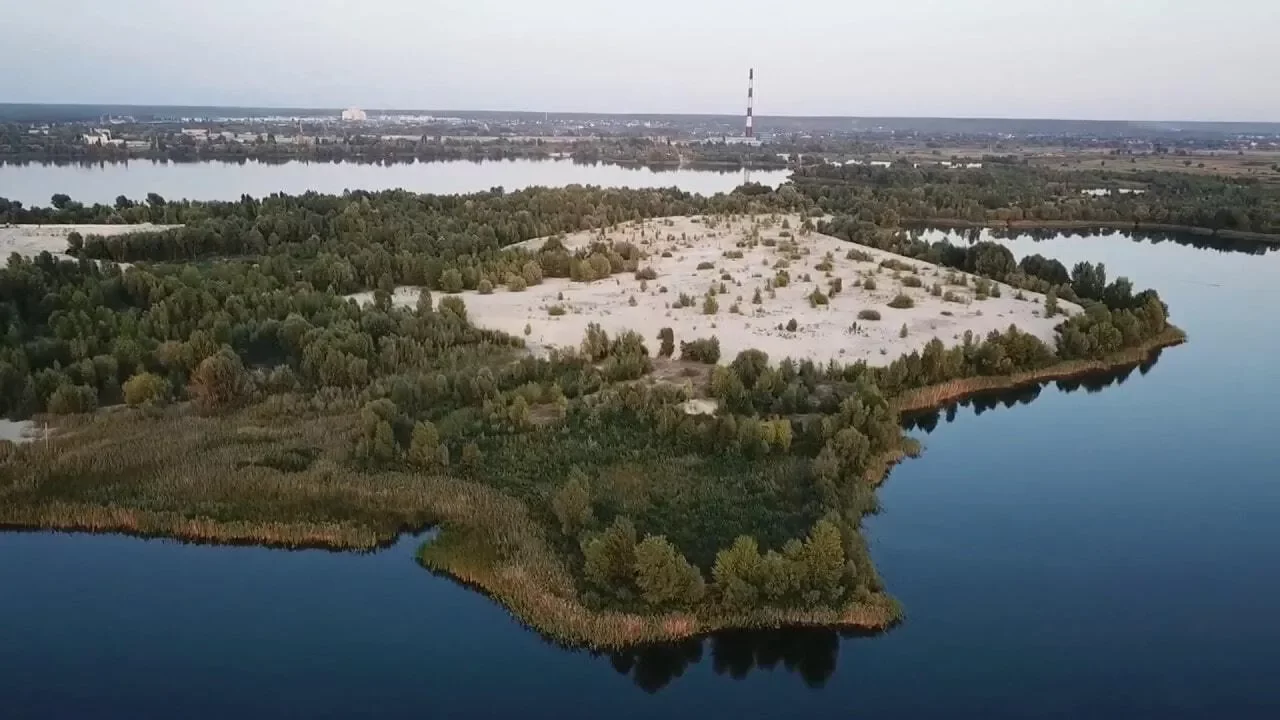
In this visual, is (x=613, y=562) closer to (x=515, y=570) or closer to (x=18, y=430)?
(x=515, y=570)

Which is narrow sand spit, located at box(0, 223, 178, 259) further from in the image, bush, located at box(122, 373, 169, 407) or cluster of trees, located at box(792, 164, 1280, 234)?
cluster of trees, located at box(792, 164, 1280, 234)

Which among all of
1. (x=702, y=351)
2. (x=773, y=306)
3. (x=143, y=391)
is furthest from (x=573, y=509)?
(x=773, y=306)

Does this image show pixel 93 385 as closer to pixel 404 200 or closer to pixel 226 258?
pixel 226 258

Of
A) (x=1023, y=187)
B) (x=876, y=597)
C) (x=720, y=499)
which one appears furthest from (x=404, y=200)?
(x=1023, y=187)

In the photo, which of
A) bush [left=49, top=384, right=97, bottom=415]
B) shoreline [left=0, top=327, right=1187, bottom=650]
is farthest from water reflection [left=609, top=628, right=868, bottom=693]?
bush [left=49, top=384, right=97, bottom=415]

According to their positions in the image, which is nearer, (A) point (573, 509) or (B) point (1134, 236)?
(A) point (573, 509)
